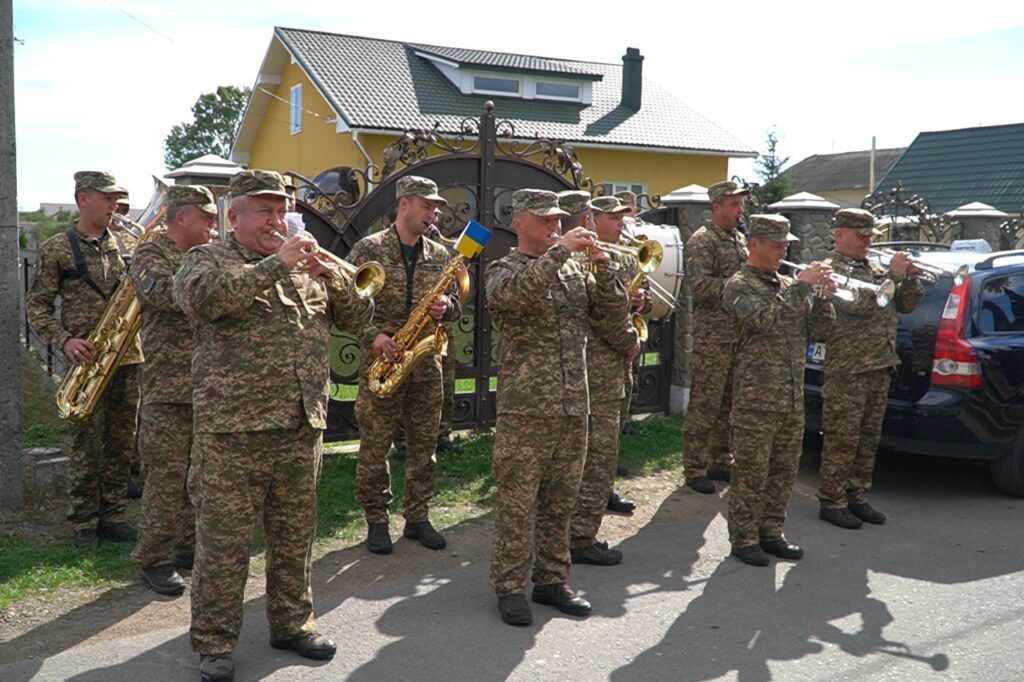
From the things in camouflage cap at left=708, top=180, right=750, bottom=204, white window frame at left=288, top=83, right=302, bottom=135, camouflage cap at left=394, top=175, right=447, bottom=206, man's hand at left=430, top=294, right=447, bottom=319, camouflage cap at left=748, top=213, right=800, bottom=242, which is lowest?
man's hand at left=430, top=294, right=447, bottom=319

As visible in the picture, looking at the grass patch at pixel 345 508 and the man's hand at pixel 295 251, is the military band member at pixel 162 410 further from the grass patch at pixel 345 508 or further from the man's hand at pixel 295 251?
the man's hand at pixel 295 251

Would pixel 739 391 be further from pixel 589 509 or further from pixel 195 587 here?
pixel 195 587

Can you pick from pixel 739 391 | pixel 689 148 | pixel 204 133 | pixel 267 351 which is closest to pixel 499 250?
pixel 739 391

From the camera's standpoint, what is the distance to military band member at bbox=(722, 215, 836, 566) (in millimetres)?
5895

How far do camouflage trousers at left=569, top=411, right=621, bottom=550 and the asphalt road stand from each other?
0.74 ft

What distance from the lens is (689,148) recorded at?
87.6 ft

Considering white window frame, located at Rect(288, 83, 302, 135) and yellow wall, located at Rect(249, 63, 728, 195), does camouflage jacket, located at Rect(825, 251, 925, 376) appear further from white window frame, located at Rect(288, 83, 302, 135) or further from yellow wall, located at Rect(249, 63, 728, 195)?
white window frame, located at Rect(288, 83, 302, 135)

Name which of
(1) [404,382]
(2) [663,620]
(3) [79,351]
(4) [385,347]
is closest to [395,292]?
(4) [385,347]

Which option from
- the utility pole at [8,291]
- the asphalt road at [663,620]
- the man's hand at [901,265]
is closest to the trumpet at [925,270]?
the man's hand at [901,265]

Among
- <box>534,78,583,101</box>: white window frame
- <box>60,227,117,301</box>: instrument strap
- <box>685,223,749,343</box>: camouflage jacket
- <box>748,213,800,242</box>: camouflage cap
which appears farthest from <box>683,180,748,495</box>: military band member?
<box>534,78,583,101</box>: white window frame

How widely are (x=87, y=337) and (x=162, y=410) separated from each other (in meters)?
0.98

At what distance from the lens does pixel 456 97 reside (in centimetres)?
2647

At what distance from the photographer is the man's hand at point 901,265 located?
6.71m

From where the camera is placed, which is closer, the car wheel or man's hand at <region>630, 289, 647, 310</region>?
man's hand at <region>630, 289, 647, 310</region>
